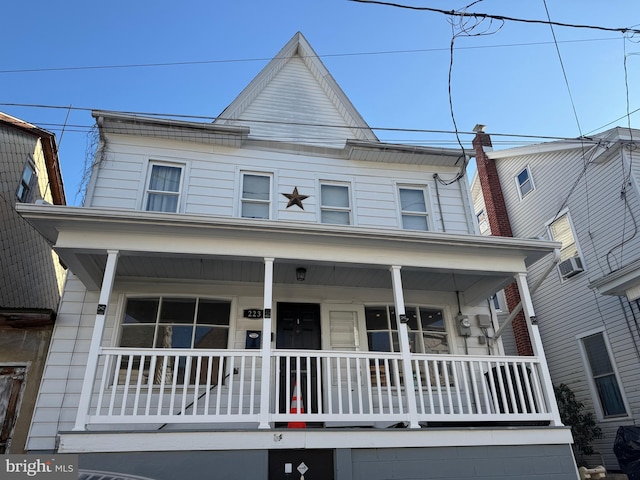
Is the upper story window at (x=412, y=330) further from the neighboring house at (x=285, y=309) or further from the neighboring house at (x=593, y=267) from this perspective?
the neighboring house at (x=593, y=267)

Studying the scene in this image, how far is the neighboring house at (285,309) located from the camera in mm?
4965

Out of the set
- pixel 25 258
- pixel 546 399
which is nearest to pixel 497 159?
pixel 546 399

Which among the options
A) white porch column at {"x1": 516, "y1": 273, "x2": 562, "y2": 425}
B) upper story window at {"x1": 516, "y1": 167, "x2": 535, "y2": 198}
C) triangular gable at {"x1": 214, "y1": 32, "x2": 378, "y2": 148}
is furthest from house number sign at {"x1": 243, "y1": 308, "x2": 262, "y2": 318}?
upper story window at {"x1": 516, "y1": 167, "x2": 535, "y2": 198}

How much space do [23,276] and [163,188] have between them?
4.57 m

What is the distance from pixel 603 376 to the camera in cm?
969

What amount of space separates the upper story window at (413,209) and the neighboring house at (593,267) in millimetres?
1899

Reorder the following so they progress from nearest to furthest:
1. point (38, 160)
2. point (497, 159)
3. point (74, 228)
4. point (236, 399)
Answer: point (74, 228), point (236, 399), point (38, 160), point (497, 159)

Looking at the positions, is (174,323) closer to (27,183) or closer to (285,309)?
(285,309)

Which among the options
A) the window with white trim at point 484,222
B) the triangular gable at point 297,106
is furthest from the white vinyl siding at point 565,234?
the triangular gable at point 297,106

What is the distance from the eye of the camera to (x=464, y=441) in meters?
5.15

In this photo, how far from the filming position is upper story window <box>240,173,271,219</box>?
797 cm

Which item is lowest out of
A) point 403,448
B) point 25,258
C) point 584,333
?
point 403,448

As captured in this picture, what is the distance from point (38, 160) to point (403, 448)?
36.2 ft

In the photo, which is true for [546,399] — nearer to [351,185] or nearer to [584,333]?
[351,185]
